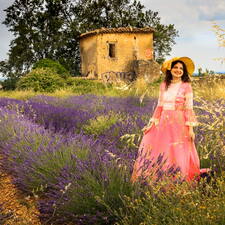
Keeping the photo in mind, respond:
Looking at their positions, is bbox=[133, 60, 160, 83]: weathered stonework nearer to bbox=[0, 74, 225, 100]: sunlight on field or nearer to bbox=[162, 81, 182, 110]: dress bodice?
bbox=[0, 74, 225, 100]: sunlight on field

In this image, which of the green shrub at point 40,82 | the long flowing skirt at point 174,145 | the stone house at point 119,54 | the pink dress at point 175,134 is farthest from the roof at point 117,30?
the long flowing skirt at point 174,145

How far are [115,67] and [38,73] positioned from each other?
712cm

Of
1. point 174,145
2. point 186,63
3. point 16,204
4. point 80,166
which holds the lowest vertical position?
point 16,204

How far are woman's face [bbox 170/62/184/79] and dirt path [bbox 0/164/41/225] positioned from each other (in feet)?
6.48

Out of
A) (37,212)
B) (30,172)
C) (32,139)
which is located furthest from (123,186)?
(32,139)

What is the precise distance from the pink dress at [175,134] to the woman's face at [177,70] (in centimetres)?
10

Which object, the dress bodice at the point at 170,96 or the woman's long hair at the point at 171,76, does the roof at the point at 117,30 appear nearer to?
the woman's long hair at the point at 171,76

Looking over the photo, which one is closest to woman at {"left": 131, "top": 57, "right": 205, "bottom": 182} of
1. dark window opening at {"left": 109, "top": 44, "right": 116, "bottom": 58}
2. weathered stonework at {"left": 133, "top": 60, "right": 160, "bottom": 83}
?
weathered stonework at {"left": 133, "top": 60, "right": 160, "bottom": 83}

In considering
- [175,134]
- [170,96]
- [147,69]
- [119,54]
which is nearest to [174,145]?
[175,134]

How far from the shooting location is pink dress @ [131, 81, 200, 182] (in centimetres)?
334

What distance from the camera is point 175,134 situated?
11.2ft

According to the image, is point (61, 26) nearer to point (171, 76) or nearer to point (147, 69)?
point (147, 69)

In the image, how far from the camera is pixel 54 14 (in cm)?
2517

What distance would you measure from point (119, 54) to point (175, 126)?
19507mm
